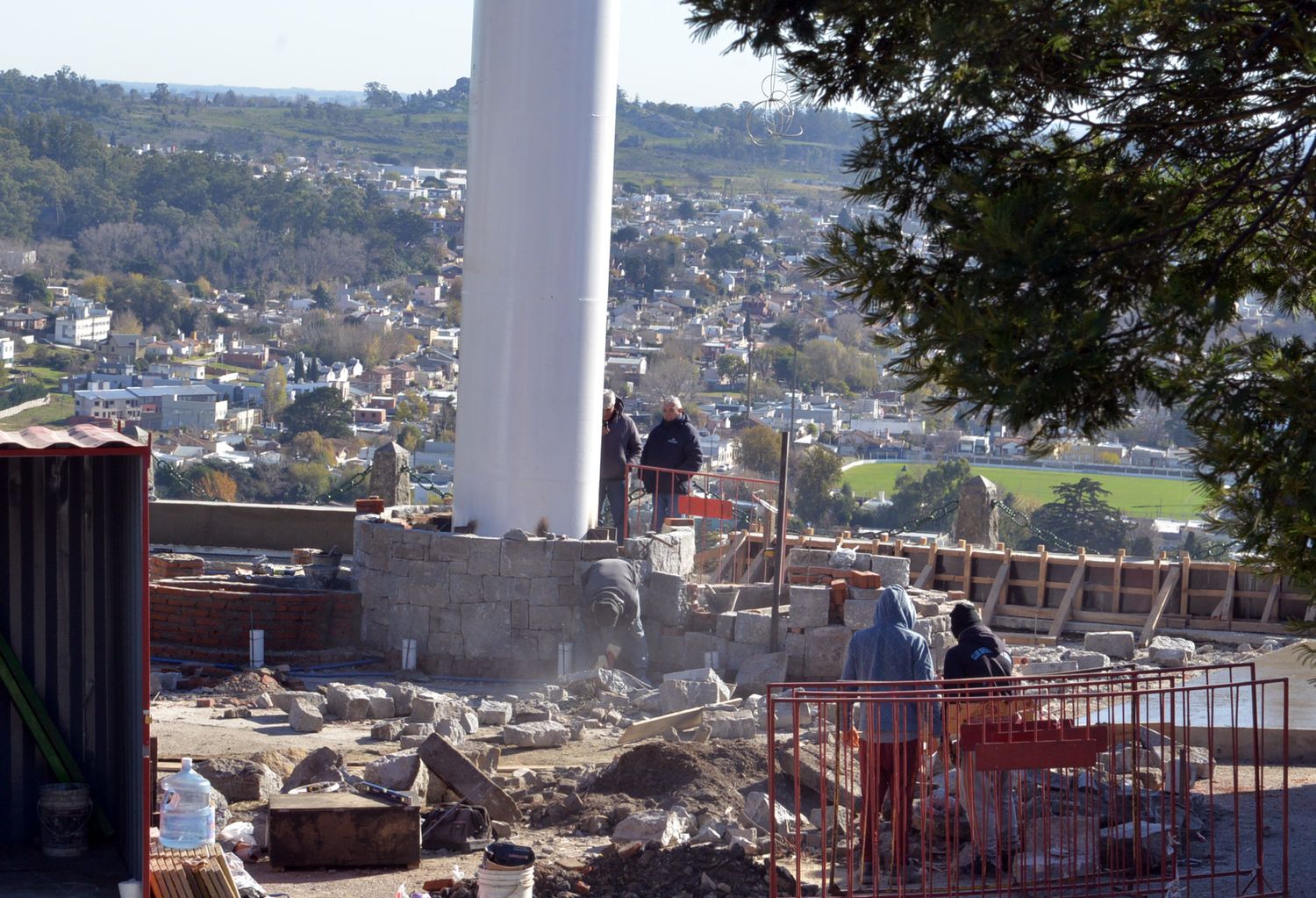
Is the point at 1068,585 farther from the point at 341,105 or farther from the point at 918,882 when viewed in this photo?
the point at 341,105

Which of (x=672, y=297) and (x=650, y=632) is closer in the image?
(x=650, y=632)

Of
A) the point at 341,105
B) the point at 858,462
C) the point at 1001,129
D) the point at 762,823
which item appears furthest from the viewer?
the point at 341,105

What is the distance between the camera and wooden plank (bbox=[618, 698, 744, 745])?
1127cm

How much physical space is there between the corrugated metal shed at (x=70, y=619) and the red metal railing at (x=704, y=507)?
7.66 metres

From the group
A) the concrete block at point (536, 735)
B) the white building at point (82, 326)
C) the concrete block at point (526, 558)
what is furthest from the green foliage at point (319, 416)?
the concrete block at point (536, 735)

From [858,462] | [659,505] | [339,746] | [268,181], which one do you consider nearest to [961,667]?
[339,746]

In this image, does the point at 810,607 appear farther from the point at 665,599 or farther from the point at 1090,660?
the point at 1090,660

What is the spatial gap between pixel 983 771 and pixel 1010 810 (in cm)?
27

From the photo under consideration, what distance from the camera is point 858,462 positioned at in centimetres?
4541

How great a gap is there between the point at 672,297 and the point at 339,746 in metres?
55.3

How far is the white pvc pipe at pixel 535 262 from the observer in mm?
13672

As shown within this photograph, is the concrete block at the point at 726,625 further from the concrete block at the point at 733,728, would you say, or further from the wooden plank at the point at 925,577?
the wooden plank at the point at 925,577

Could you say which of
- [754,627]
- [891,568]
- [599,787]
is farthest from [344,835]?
[891,568]

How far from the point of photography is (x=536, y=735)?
37.2ft
